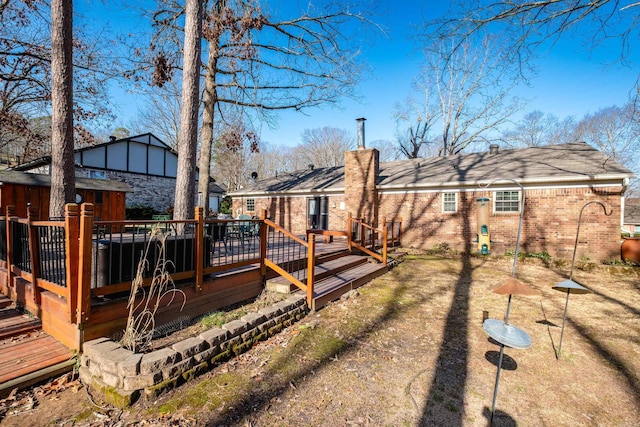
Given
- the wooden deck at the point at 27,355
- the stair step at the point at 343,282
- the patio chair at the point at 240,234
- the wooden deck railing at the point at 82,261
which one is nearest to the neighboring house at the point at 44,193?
the patio chair at the point at 240,234

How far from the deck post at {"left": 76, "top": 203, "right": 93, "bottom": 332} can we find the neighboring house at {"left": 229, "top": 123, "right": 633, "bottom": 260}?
931cm

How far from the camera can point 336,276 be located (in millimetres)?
6488

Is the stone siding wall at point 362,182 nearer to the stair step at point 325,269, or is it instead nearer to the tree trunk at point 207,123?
the stair step at point 325,269

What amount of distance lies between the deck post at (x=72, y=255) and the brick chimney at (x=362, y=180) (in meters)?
9.36

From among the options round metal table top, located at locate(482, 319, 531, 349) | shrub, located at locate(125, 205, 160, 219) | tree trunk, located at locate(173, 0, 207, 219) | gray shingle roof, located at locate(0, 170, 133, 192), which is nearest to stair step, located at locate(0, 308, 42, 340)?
tree trunk, located at locate(173, 0, 207, 219)

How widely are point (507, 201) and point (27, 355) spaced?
41.0 feet

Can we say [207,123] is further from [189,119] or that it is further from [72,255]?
[72,255]

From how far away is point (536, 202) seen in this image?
999 centimetres

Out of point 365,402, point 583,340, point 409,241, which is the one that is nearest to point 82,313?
point 365,402

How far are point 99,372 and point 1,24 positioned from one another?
14.9 m

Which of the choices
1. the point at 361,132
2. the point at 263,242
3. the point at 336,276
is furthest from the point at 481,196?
the point at 263,242

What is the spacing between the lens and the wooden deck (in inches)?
110

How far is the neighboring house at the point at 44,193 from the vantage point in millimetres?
10836

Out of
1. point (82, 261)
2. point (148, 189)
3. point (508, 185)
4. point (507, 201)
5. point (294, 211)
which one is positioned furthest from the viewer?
point (148, 189)
